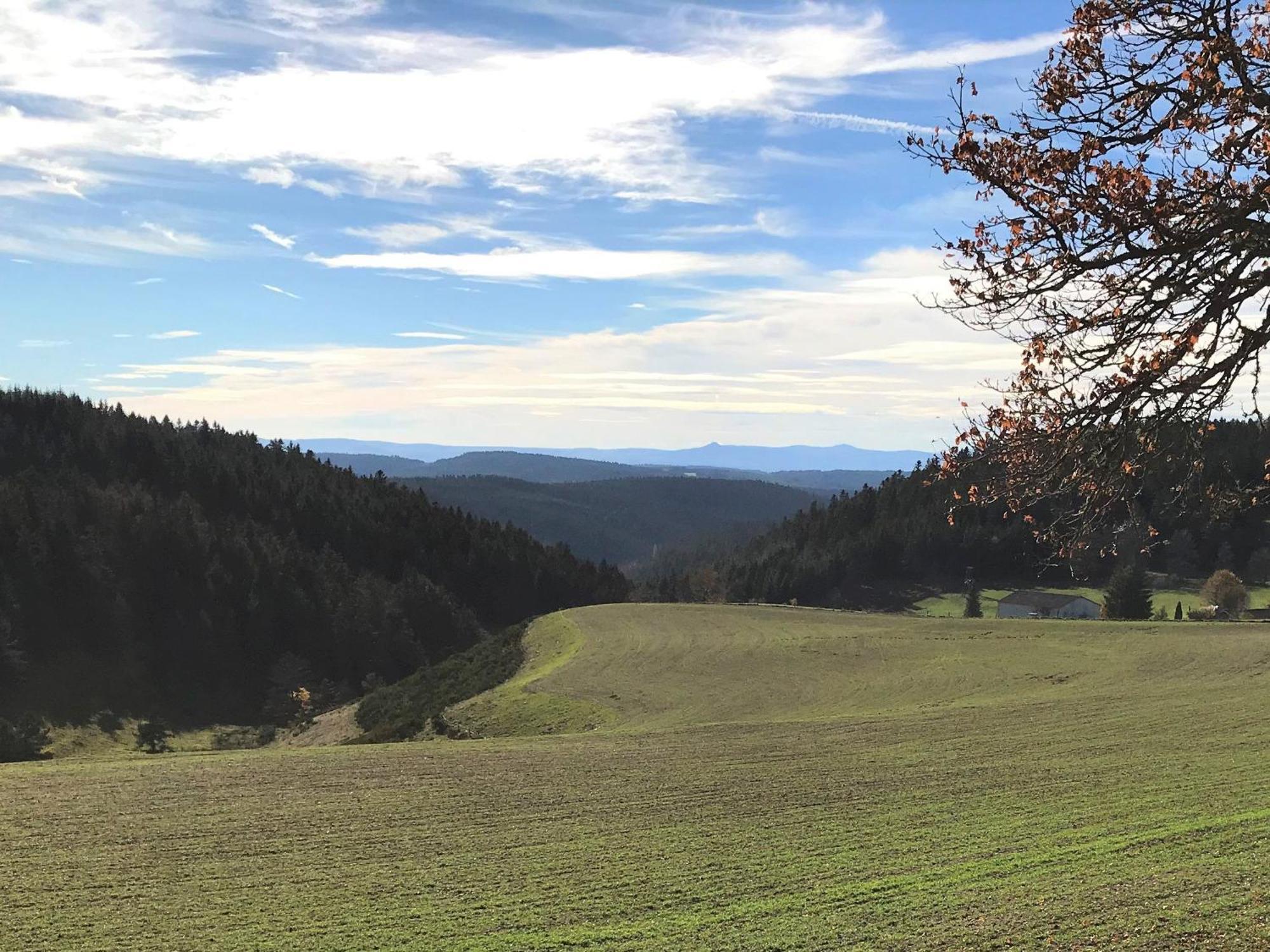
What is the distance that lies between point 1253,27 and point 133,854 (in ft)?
62.4

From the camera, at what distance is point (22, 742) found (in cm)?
5178

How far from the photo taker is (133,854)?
598 inches

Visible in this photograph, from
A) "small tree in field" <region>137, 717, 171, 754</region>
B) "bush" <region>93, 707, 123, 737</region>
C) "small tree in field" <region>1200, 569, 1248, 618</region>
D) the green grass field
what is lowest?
"bush" <region>93, 707, 123, 737</region>

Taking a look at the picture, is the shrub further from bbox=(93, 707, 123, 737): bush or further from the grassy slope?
the grassy slope

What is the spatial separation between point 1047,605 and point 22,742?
9650 centimetres

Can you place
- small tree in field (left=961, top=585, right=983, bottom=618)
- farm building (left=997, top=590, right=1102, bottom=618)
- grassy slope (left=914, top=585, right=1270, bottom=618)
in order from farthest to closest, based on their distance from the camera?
1. small tree in field (left=961, top=585, right=983, bottom=618)
2. grassy slope (left=914, top=585, right=1270, bottom=618)
3. farm building (left=997, top=590, right=1102, bottom=618)

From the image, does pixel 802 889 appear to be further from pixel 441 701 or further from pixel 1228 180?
pixel 441 701

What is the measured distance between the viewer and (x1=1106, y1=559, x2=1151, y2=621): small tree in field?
289 ft

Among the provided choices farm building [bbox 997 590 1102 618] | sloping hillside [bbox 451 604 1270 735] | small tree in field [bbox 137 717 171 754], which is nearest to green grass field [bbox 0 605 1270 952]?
sloping hillside [bbox 451 604 1270 735]

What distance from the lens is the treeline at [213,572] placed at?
300 feet

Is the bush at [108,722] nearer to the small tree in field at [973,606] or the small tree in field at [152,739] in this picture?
the small tree in field at [152,739]

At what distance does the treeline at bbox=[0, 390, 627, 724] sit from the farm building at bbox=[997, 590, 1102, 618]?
203ft

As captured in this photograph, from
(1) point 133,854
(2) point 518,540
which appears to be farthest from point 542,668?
(2) point 518,540

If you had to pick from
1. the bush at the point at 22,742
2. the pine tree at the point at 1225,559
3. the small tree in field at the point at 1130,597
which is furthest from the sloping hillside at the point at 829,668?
the pine tree at the point at 1225,559
